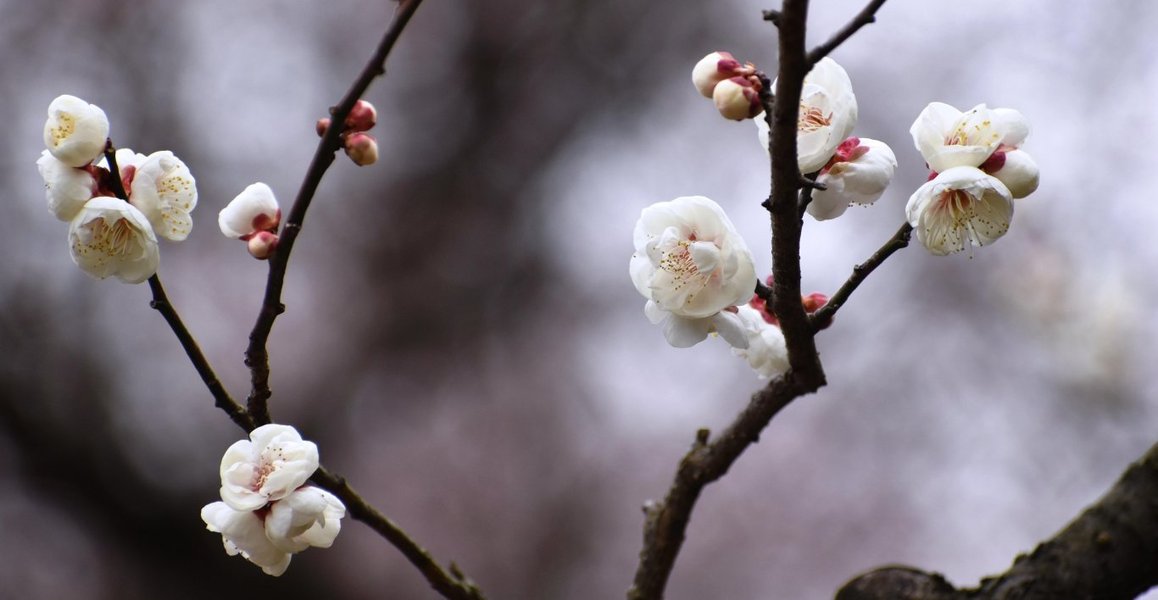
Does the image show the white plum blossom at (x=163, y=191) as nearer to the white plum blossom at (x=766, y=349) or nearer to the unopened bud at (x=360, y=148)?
the unopened bud at (x=360, y=148)

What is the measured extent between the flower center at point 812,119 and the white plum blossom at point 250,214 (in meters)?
0.31

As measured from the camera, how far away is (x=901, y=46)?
1921 mm

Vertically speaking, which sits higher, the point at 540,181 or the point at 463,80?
the point at 463,80

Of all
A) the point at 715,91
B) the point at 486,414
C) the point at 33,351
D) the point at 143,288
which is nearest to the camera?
the point at 715,91

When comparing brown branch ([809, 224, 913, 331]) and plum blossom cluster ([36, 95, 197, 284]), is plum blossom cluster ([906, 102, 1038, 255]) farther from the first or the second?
plum blossom cluster ([36, 95, 197, 284])

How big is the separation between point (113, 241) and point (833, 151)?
1.27ft

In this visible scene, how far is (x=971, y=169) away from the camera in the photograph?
0.49 m

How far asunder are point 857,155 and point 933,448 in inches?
57.7

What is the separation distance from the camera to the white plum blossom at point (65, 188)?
52 cm

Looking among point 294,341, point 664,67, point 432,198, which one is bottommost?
point 294,341

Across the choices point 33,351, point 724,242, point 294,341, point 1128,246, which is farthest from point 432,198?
point 724,242

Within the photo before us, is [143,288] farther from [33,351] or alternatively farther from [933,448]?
[933,448]

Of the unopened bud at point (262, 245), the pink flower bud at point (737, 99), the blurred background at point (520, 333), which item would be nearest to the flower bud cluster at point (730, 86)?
the pink flower bud at point (737, 99)

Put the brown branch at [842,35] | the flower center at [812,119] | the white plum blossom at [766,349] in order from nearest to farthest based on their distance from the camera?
1. the brown branch at [842,35]
2. the flower center at [812,119]
3. the white plum blossom at [766,349]
